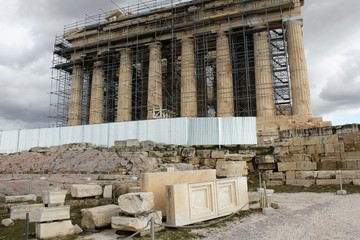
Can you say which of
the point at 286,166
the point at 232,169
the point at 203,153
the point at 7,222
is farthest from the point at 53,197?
the point at 286,166

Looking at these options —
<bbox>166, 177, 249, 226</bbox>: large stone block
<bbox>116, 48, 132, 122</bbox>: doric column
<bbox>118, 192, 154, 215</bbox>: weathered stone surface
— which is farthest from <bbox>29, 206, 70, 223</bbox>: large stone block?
<bbox>116, 48, 132, 122</bbox>: doric column

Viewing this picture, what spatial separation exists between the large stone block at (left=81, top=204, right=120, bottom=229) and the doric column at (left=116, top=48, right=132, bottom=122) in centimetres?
2183

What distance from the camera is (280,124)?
2117 centimetres

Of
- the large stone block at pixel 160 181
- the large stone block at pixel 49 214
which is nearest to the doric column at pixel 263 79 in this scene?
the large stone block at pixel 160 181

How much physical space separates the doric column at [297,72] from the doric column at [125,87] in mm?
14805

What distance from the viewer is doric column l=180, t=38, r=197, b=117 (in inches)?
1041

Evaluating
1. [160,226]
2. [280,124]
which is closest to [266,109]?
[280,124]

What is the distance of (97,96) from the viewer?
31.3m

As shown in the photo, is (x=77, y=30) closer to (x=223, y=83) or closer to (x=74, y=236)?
(x=223, y=83)

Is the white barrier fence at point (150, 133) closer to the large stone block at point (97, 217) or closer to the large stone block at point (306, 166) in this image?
the large stone block at point (306, 166)

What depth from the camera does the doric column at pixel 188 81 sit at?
26.4 meters

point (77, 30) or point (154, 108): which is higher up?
point (77, 30)

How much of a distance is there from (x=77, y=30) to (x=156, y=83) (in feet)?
40.5

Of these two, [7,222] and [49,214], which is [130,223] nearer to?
[49,214]
